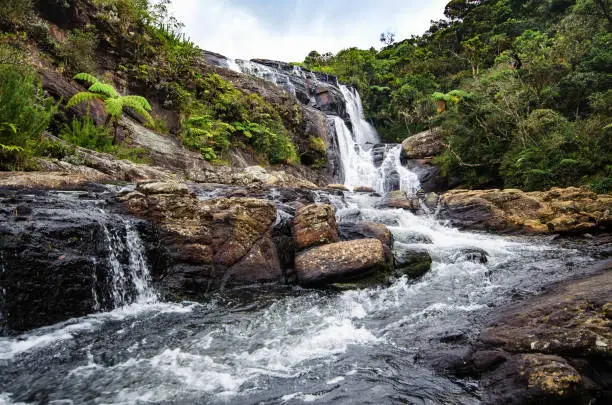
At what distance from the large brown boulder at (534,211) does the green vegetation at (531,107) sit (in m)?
1.75

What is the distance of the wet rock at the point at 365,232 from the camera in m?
7.89

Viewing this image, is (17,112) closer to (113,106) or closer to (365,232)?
(113,106)

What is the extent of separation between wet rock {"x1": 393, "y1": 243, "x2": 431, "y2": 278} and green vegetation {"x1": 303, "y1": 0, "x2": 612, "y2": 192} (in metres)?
8.55

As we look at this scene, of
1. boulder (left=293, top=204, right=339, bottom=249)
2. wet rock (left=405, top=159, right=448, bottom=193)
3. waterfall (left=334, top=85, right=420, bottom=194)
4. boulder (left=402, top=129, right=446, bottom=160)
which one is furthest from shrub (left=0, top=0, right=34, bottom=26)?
boulder (left=402, top=129, right=446, bottom=160)

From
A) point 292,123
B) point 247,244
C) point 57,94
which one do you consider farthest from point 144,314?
point 292,123

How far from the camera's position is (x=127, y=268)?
5.68 m

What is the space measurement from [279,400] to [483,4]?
43.1 m

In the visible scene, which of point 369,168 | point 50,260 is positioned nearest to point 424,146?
point 369,168

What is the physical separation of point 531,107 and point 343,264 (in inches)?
632

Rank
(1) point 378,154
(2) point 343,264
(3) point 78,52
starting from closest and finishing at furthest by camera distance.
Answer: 1. (2) point 343,264
2. (3) point 78,52
3. (1) point 378,154

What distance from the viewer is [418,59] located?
116 ft

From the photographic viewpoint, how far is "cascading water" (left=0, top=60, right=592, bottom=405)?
326 cm

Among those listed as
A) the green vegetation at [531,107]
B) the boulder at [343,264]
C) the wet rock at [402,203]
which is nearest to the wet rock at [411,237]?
the boulder at [343,264]

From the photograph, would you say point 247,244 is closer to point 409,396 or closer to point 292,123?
point 409,396
